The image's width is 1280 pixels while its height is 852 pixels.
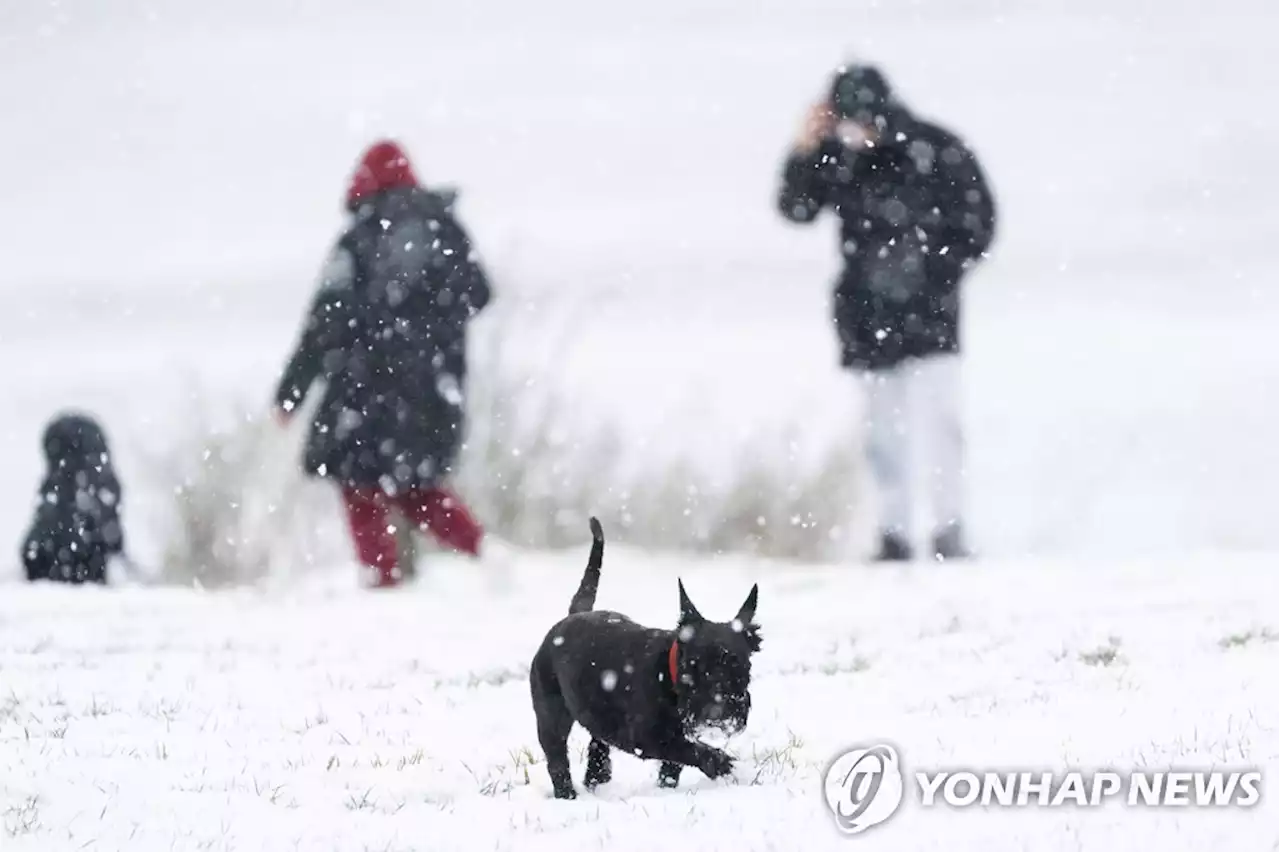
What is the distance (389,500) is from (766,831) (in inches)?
219

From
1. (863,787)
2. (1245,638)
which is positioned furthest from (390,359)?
(863,787)

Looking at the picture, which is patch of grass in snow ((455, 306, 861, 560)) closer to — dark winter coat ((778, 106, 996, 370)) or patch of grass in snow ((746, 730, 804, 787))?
dark winter coat ((778, 106, 996, 370))

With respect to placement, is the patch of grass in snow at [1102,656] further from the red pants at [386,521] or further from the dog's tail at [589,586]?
the red pants at [386,521]

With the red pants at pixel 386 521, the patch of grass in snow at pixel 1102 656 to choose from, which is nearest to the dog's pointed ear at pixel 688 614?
the patch of grass in snow at pixel 1102 656

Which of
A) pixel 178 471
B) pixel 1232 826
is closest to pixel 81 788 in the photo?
pixel 1232 826

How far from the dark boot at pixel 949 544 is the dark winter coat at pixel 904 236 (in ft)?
3.34

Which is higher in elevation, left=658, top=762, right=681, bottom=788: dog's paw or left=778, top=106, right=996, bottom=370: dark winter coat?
left=778, top=106, right=996, bottom=370: dark winter coat

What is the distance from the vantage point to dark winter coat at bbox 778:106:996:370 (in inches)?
356

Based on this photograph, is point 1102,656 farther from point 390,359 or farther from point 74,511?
point 74,511

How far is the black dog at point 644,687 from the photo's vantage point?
385 centimetres

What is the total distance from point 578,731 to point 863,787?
1.41m

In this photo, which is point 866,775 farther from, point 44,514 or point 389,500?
point 44,514

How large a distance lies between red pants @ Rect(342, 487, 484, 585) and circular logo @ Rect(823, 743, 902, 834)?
4754 millimetres

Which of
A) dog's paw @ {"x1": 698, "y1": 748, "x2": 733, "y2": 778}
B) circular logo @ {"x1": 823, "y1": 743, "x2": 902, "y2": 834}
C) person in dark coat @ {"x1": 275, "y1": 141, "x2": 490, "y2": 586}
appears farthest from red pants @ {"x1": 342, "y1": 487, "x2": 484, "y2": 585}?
dog's paw @ {"x1": 698, "y1": 748, "x2": 733, "y2": 778}
